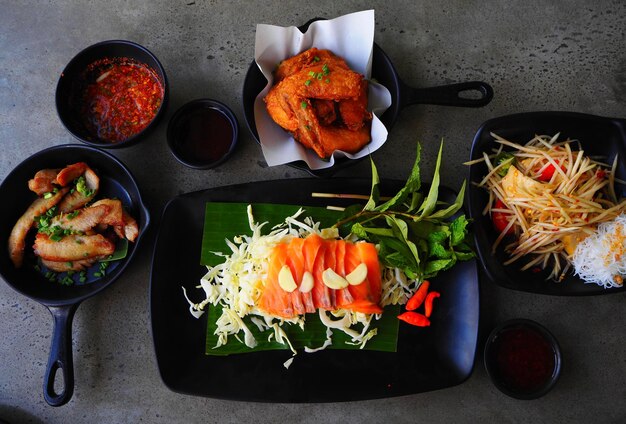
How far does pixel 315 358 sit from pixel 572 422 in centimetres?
183

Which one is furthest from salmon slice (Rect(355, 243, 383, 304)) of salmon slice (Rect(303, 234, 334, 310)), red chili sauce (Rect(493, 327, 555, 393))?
red chili sauce (Rect(493, 327, 555, 393))

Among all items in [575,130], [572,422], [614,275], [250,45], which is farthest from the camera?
[250,45]

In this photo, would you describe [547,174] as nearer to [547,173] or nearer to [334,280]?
[547,173]

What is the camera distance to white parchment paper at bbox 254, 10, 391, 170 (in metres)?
2.86

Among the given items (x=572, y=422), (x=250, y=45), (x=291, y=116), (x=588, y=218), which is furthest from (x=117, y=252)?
(x=572, y=422)

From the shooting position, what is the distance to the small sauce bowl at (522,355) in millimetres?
2859

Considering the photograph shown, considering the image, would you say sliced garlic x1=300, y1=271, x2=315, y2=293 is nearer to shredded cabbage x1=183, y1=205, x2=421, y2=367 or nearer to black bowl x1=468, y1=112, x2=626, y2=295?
shredded cabbage x1=183, y1=205, x2=421, y2=367

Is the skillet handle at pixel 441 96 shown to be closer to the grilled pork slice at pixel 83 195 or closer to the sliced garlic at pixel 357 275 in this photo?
the sliced garlic at pixel 357 275

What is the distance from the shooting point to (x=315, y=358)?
2938 mm

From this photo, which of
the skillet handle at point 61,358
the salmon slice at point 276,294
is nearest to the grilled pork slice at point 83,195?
the skillet handle at point 61,358

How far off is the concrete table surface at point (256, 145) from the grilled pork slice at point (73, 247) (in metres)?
0.33

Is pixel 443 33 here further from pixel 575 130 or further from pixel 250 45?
pixel 250 45

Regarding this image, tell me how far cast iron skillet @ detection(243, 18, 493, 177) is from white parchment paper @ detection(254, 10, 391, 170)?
41mm

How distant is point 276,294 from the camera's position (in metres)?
2.72
